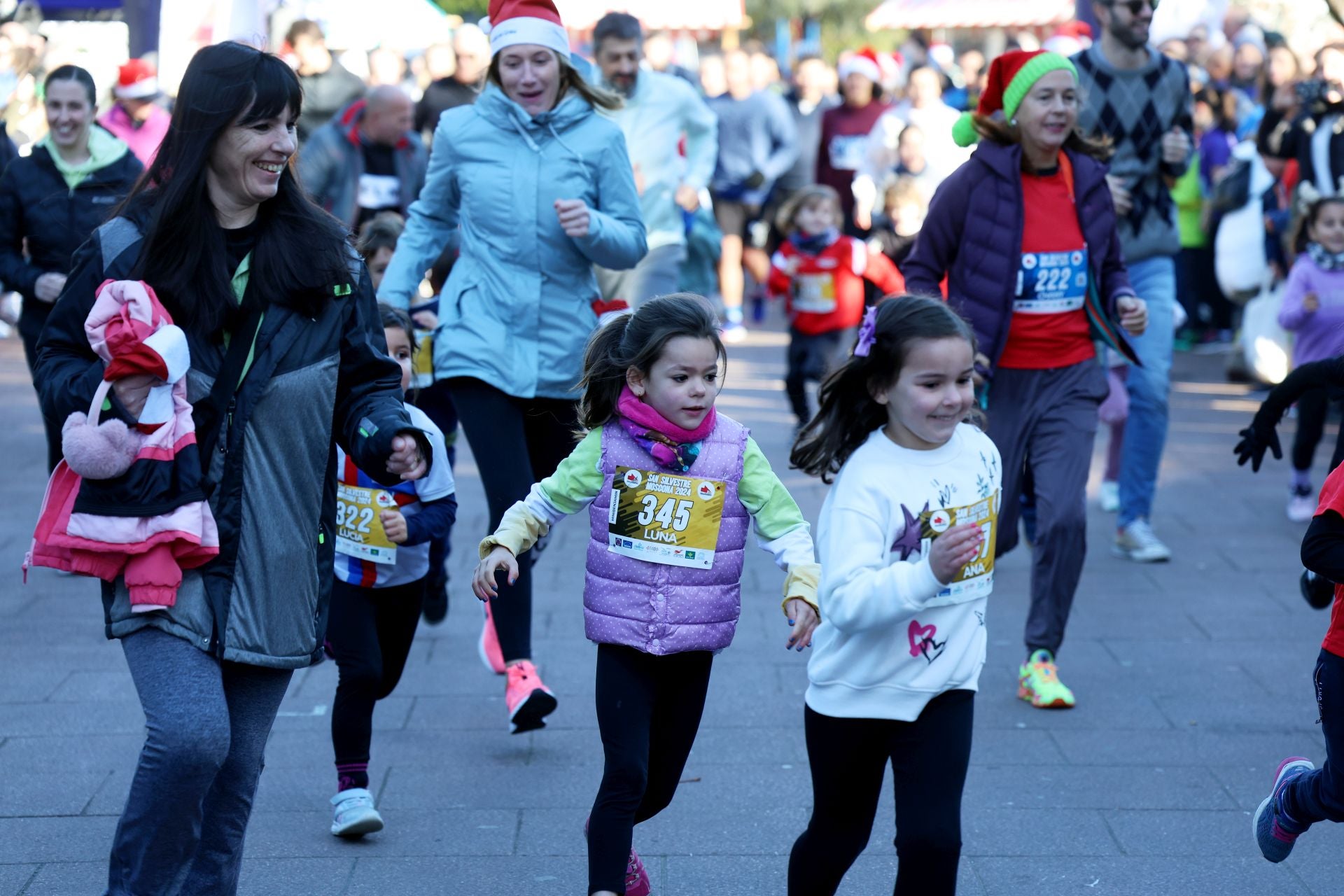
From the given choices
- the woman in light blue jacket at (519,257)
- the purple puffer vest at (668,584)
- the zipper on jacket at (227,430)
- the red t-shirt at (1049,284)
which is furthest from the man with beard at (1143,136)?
the zipper on jacket at (227,430)

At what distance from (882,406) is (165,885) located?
1666 millimetres

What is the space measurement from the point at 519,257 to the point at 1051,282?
170cm

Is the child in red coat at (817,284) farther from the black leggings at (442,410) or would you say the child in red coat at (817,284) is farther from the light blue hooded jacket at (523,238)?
the light blue hooded jacket at (523,238)

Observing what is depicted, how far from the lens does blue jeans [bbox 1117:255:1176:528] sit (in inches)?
288

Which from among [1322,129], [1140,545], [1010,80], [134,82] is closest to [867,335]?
[1010,80]

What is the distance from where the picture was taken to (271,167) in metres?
3.45

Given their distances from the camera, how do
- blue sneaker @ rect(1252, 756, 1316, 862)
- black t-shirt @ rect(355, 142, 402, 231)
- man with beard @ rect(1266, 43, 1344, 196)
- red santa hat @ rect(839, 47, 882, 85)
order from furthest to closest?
red santa hat @ rect(839, 47, 882, 85)
man with beard @ rect(1266, 43, 1344, 196)
black t-shirt @ rect(355, 142, 402, 231)
blue sneaker @ rect(1252, 756, 1316, 862)

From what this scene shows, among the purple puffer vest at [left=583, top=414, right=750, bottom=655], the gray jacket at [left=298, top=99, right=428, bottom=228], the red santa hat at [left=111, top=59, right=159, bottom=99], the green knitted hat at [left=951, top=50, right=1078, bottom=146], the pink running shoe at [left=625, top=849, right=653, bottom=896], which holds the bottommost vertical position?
the pink running shoe at [left=625, top=849, right=653, bottom=896]

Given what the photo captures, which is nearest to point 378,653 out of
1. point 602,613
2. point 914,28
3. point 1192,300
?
point 602,613

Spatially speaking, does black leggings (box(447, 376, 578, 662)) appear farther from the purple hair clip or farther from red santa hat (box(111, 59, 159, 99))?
red santa hat (box(111, 59, 159, 99))

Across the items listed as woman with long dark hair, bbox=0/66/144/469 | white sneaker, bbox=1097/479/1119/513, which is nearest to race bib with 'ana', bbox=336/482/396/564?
woman with long dark hair, bbox=0/66/144/469

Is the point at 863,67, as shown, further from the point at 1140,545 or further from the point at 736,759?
the point at 736,759

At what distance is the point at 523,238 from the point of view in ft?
17.9

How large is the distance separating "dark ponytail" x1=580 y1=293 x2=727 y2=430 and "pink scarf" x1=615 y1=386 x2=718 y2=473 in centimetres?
8
